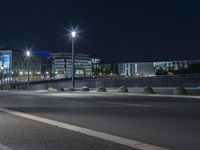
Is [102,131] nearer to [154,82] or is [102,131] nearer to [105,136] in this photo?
[105,136]

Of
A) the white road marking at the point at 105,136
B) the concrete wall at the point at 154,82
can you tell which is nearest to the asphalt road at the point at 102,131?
the white road marking at the point at 105,136

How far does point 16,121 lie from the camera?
14.2 metres

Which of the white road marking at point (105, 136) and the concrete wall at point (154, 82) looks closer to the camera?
the white road marking at point (105, 136)

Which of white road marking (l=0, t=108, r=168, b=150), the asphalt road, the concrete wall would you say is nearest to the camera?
white road marking (l=0, t=108, r=168, b=150)

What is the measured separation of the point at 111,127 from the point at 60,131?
5.21 feet

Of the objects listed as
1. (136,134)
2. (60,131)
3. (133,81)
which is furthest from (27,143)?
(133,81)

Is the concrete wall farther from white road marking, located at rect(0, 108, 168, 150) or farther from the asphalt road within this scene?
white road marking, located at rect(0, 108, 168, 150)

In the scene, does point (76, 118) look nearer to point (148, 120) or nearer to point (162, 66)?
point (148, 120)

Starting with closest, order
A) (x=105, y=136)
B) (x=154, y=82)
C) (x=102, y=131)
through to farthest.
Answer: (x=105, y=136)
(x=102, y=131)
(x=154, y=82)

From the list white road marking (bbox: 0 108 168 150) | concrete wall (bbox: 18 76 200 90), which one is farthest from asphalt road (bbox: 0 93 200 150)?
concrete wall (bbox: 18 76 200 90)

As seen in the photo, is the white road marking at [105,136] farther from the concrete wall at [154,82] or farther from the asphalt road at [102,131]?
the concrete wall at [154,82]

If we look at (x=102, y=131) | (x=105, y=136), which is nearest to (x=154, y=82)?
(x=102, y=131)

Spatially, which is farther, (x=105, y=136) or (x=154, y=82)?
(x=154, y=82)

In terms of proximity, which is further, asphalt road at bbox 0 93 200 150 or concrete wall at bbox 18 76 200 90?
concrete wall at bbox 18 76 200 90
